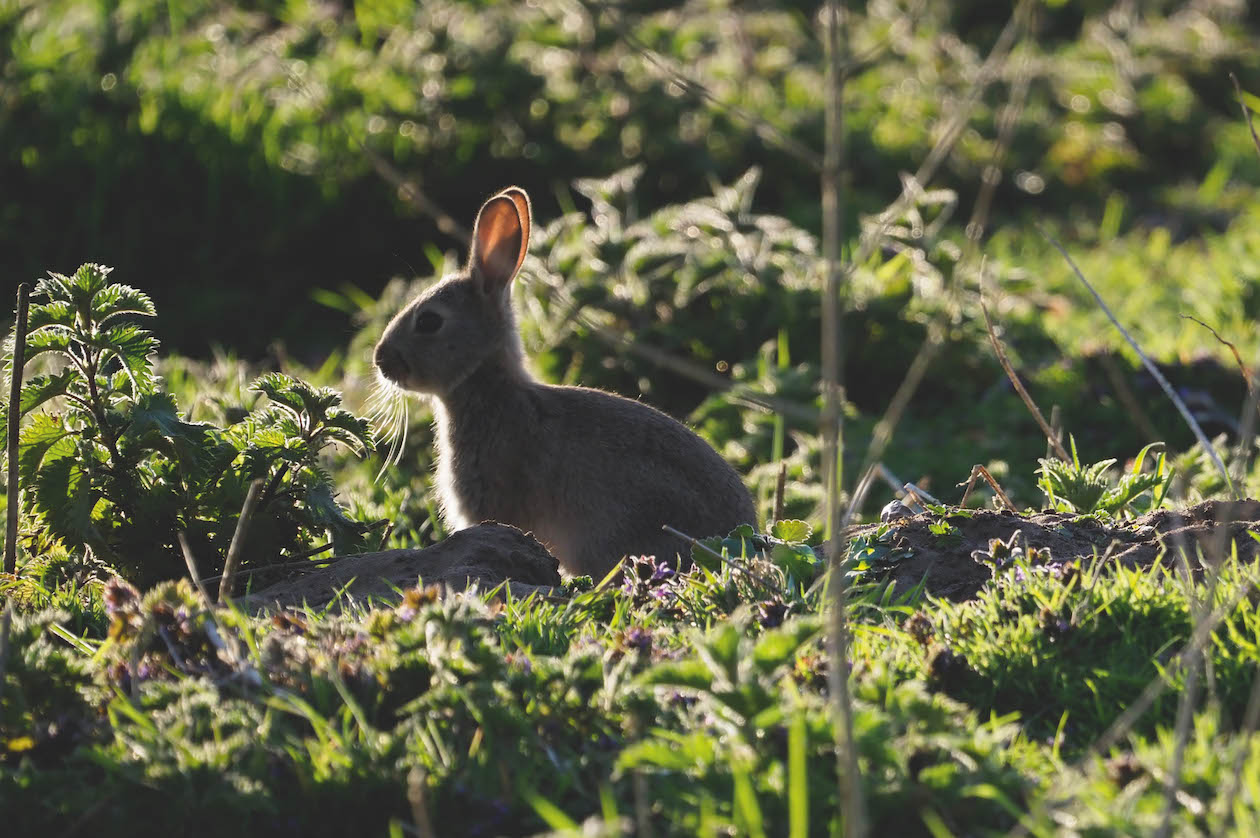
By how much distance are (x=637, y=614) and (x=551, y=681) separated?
1.85 ft

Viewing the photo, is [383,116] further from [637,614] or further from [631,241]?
→ [637,614]

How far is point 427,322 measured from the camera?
4.72 meters

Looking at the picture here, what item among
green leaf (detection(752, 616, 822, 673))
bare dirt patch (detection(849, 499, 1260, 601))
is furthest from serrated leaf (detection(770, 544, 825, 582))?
green leaf (detection(752, 616, 822, 673))

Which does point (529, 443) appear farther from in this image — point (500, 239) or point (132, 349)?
point (132, 349)

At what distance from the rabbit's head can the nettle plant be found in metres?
0.93

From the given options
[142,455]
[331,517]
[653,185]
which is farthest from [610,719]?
[653,185]

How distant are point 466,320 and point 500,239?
286 mm

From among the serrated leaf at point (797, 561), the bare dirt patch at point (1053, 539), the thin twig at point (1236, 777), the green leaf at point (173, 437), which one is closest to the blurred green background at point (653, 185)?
the bare dirt patch at point (1053, 539)

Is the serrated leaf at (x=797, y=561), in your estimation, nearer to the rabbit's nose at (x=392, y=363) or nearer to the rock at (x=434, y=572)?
the rock at (x=434, y=572)

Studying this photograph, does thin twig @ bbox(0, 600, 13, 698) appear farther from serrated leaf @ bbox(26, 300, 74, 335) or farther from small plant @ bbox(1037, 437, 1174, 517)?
small plant @ bbox(1037, 437, 1174, 517)

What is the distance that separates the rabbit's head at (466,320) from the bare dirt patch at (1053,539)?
1.58 meters

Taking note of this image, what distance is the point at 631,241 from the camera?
600 centimetres

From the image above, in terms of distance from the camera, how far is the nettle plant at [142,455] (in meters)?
3.47

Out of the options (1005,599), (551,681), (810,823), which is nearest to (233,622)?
(551,681)
